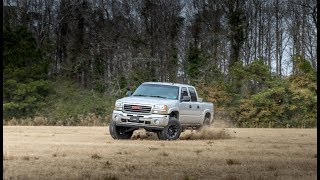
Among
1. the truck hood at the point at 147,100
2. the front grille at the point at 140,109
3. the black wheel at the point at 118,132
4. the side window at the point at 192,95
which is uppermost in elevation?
the side window at the point at 192,95

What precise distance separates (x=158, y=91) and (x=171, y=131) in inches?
58.9

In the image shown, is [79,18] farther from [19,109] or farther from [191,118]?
[191,118]

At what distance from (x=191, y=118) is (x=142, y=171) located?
1046 cm

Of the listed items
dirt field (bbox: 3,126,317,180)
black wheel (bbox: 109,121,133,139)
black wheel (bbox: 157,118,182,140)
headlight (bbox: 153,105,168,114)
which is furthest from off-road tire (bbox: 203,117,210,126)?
dirt field (bbox: 3,126,317,180)

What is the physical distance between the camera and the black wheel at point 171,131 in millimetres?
20719

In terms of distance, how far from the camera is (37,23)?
172ft

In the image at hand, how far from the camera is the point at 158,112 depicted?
Answer: 20.6 meters

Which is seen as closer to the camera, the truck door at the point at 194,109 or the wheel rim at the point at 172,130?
the wheel rim at the point at 172,130

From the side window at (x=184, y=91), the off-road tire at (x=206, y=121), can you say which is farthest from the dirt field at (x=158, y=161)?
the off-road tire at (x=206, y=121)

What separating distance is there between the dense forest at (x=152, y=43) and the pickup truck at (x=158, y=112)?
18.3m

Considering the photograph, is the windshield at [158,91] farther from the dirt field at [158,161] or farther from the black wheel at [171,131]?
the dirt field at [158,161]

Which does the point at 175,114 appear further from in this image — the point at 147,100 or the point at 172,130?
the point at 147,100

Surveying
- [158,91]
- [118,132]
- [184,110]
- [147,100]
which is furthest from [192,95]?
[118,132]

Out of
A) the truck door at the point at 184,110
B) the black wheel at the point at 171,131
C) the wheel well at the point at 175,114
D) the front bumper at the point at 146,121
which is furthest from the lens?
the truck door at the point at 184,110
